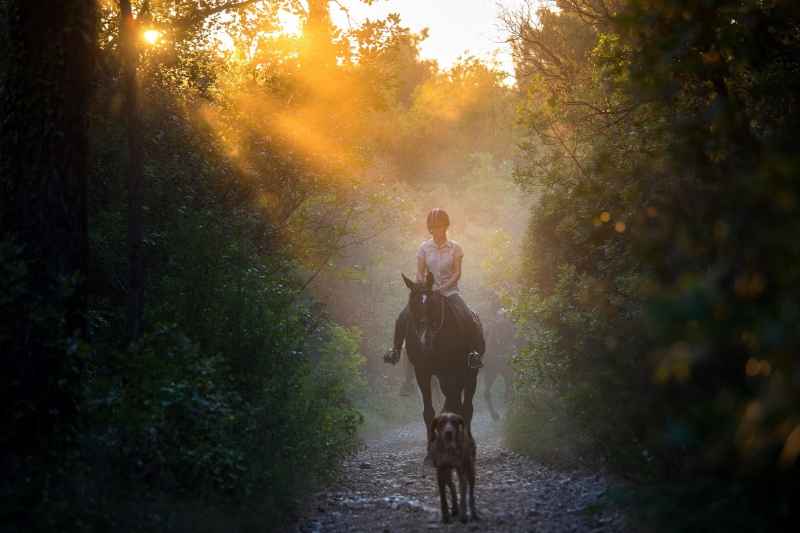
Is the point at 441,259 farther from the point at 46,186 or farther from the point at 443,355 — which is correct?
the point at 46,186

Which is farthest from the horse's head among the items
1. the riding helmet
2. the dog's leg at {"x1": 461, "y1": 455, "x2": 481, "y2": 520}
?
the dog's leg at {"x1": 461, "y1": 455, "x2": 481, "y2": 520}

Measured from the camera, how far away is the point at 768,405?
10.2 ft

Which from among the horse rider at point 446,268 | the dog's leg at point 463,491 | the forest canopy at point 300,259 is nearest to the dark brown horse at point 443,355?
the horse rider at point 446,268

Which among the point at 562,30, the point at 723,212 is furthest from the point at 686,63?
the point at 562,30

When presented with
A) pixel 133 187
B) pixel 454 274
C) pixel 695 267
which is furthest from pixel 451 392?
pixel 695 267

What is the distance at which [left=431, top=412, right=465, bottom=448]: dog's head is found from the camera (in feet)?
29.5

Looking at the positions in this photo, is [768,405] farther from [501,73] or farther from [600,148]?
[501,73]

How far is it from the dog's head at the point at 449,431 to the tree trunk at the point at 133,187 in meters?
3.33

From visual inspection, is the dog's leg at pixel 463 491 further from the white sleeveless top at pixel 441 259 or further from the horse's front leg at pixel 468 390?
the white sleeveless top at pixel 441 259

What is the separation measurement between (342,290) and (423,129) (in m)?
24.3

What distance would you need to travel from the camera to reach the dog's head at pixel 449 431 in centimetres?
900

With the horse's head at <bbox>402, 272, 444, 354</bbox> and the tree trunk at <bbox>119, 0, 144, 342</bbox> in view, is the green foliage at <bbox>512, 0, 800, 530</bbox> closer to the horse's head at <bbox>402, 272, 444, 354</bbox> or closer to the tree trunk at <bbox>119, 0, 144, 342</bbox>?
the horse's head at <bbox>402, 272, 444, 354</bbox>

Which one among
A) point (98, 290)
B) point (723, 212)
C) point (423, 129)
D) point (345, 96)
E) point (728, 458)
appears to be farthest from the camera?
point (423, 129)

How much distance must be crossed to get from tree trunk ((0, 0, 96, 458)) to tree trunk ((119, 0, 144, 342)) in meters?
1.70
